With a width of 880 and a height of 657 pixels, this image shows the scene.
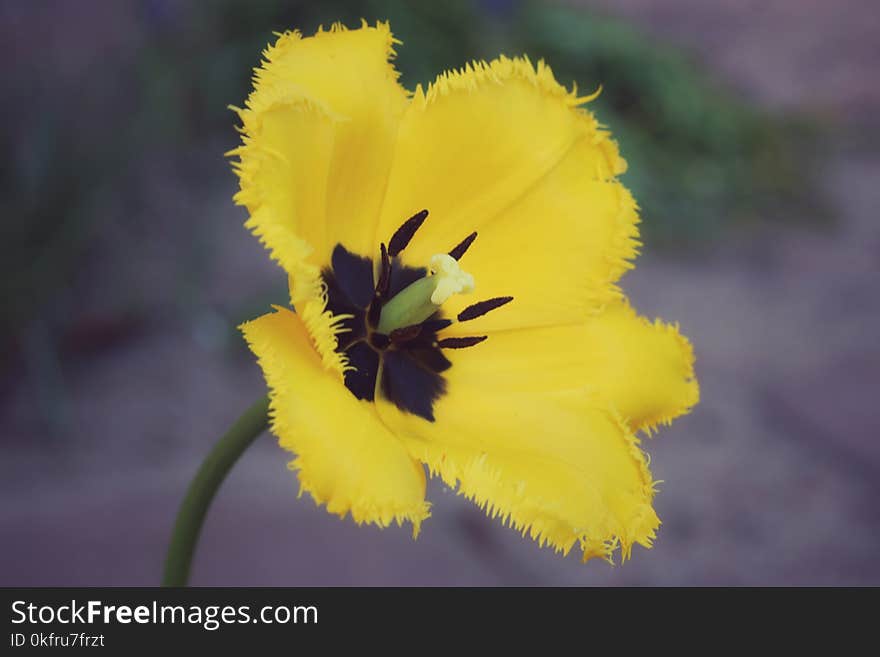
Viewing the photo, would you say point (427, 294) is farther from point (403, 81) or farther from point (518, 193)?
point (403, 81)

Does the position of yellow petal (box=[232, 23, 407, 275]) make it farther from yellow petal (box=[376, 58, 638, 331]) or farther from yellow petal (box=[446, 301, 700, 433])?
yellow petal (box=[446, 301, 700, 433])

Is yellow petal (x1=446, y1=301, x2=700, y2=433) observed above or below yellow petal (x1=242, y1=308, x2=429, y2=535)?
above

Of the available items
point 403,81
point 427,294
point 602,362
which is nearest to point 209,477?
point 427,294

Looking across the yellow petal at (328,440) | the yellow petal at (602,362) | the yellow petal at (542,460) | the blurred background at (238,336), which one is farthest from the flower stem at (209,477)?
the blurred background at (238,336)

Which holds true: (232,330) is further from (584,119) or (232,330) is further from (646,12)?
(646,12)

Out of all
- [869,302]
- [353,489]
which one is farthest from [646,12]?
[353,489]

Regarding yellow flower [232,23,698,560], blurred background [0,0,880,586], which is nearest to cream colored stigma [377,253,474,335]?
yellow flower [232,23,698,560]
